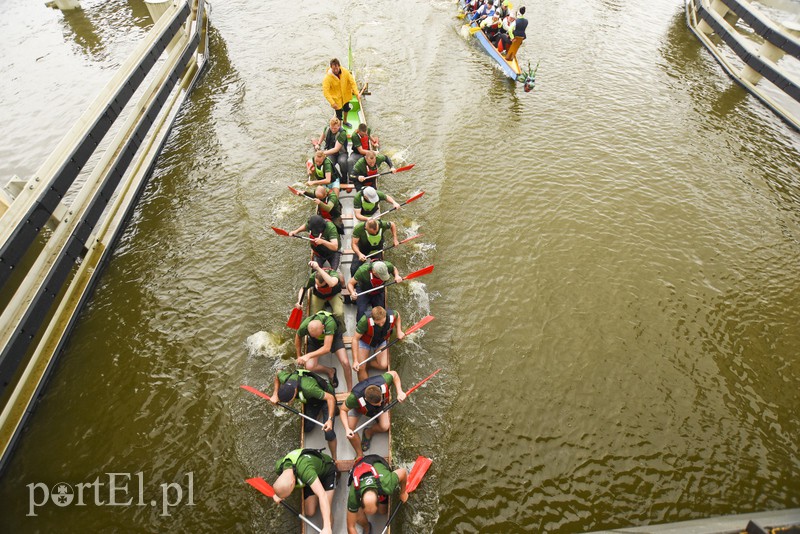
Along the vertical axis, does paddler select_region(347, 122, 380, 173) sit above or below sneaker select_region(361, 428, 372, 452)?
above

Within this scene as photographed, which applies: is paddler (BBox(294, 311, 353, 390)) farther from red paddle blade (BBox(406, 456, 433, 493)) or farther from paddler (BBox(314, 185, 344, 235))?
paddler (BBox(314, 185, 344, 235))

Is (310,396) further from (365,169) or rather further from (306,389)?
(365,169)

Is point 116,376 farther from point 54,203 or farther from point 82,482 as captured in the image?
point 54,203

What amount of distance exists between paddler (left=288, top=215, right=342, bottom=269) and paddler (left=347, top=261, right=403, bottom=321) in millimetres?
1001

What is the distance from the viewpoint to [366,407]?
6.42 m

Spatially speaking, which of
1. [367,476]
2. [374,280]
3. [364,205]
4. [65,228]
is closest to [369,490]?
[367,476]

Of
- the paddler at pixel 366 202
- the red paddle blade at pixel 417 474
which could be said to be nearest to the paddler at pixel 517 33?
the paddler at pixel 366 202

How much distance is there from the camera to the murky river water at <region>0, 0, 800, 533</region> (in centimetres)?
697

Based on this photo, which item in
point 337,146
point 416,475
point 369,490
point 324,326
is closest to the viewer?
point 369,490

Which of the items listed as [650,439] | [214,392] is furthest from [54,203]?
[650,439]

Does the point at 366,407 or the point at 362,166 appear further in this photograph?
the point at 362,166

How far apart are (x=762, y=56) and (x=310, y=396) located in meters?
21.5

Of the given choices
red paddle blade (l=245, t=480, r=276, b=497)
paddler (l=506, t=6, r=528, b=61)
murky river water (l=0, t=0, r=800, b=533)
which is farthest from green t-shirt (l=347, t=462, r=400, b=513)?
paddler (l=506, t=6, r=528, b=61)

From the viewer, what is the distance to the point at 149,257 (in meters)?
10.5
